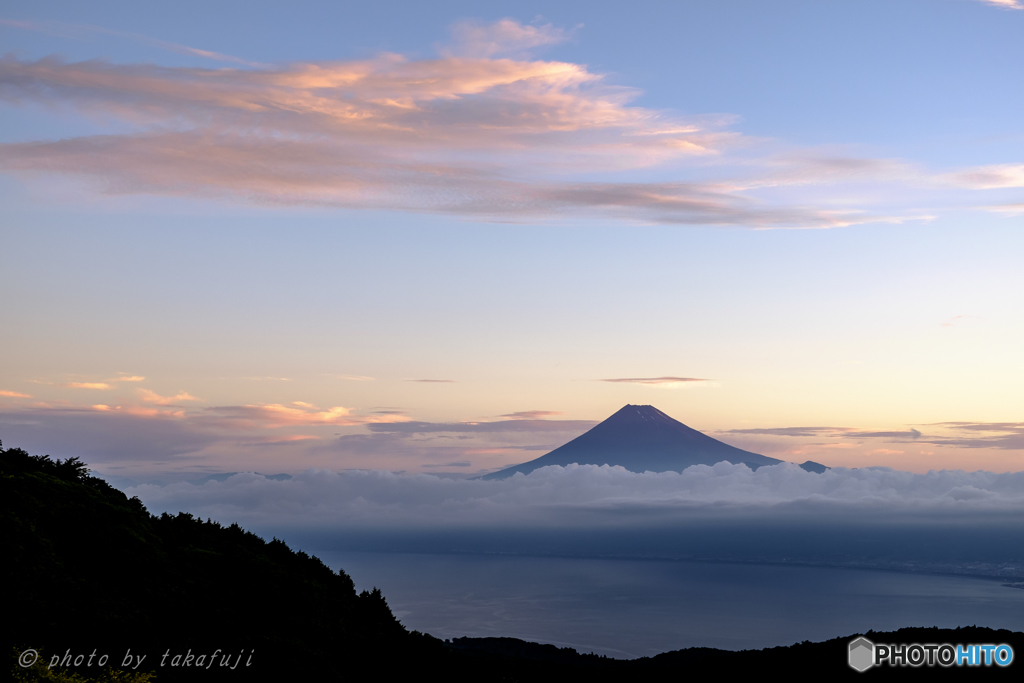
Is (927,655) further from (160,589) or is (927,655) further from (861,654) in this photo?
(160,589)

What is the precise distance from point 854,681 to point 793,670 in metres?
3.67

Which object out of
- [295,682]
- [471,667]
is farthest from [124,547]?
[471,667]

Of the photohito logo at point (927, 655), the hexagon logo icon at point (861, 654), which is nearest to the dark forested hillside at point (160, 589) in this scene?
the hexagon logo icon at point (861, 654)

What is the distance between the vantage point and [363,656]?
30.3 metres

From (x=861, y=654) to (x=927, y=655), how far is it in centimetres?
331

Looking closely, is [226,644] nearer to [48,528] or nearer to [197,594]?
[197,594]

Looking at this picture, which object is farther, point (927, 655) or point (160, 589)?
point (927, 655)

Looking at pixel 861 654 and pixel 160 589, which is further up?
pixel 160 589

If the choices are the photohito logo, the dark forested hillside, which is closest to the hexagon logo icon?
the photohito logo

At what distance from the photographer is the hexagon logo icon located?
36.1 metres

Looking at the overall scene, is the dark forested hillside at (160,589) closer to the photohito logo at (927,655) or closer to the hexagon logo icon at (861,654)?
the hexagon logo icon at (861,654)

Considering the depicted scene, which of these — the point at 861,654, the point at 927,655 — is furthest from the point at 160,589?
the point at 927,655

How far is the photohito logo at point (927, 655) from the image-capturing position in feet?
117

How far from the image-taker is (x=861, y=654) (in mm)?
36719
